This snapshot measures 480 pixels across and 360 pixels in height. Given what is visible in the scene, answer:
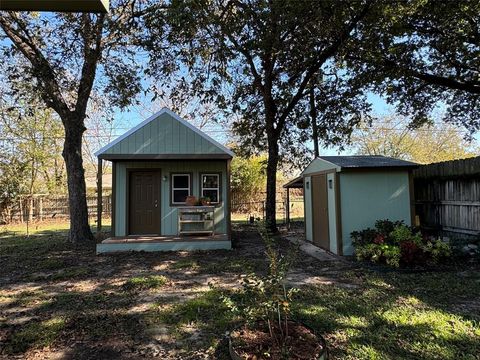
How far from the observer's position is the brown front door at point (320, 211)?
905 cm

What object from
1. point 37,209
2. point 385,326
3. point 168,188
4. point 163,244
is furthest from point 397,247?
point 37,209

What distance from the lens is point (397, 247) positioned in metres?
6.99

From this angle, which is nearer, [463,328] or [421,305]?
[463,328]

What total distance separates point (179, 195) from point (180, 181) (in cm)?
45

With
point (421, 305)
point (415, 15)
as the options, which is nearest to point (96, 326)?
point (421, 305)

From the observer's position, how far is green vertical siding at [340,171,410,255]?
818cm

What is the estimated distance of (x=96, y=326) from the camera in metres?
4.01

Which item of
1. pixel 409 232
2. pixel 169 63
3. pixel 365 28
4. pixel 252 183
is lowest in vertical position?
pixel 409 232

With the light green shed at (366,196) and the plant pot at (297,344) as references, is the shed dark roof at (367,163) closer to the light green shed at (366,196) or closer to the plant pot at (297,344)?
the light green shed at (366,196)

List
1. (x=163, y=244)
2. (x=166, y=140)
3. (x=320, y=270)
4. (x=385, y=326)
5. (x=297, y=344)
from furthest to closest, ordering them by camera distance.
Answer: (x=166, y=140) < (x=163, y=244) < (x=320, y=270) < (x=385, y=326) < (x=297, y=344)

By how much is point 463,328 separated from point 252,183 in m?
18.3

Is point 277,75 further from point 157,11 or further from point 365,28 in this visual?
point 157,11

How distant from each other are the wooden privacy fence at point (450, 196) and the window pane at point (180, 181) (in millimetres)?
6810

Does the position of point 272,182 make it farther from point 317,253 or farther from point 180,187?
point 317,253
